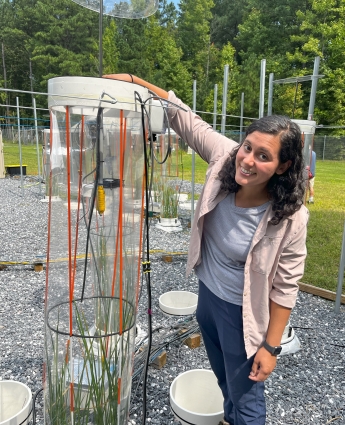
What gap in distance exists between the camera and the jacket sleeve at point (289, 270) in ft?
4.30

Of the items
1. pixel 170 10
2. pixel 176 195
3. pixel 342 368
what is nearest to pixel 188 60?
pixel 170 10

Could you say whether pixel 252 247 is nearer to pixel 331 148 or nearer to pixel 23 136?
pixel 331 148

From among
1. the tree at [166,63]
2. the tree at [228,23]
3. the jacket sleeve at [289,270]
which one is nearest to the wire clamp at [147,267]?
the jacket sleeve at [289,270]

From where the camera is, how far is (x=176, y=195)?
5.42 m

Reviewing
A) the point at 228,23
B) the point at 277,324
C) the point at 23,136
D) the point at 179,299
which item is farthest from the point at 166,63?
Answer: the point at 277,324

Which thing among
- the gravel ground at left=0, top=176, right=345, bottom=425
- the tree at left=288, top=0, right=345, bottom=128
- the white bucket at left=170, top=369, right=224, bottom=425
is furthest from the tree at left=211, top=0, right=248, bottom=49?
the white bucket at left=170, top=369, right=224, bottom=425

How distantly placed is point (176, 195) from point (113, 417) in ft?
13.6

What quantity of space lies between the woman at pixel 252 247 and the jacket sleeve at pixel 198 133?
0.14 ft

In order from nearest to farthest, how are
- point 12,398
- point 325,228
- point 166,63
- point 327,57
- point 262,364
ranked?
1. point 262,364
2. point 12,398
3. point 325,228
4. point 327,57
5. point 166,63

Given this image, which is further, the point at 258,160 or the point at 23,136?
the point at 23,136

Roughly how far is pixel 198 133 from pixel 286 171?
1.46 feet

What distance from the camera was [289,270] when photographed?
Result: 1318 millimetres

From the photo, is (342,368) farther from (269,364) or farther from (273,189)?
(273,189)

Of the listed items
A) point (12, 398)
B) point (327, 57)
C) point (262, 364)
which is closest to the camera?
point (262, 364)
